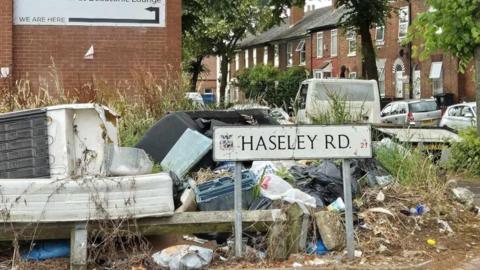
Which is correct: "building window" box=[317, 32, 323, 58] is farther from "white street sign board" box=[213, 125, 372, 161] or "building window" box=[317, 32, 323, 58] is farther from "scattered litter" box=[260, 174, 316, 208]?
"white street sign board" box=[213, 125, 372, 161]

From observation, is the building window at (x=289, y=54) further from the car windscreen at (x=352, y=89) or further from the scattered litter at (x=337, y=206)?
the scattered litter at (x=337, y=206)

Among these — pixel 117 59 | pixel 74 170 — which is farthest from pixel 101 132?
pixel 117 59

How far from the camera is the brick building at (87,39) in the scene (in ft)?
38.9

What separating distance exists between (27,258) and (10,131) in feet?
4.00

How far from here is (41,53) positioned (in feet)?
39.5

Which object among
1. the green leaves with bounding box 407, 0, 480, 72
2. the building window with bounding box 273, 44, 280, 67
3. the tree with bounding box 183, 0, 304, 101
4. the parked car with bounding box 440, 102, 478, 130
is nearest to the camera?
the green leaves with bounding box 407, 0, 480, 72

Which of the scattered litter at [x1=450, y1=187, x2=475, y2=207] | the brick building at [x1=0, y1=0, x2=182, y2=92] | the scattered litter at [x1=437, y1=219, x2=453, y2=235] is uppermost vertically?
the brick building at [x1=0, y1=0, x2=182, y2=92]

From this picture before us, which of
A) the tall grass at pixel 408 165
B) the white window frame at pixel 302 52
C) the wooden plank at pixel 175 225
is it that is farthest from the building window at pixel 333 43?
the wooden plank at pixel 175 225

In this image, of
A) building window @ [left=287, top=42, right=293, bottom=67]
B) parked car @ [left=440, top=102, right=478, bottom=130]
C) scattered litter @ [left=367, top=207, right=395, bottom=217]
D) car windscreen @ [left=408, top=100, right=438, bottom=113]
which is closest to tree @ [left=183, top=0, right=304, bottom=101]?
car windscreen @ [left=408, top=100, right=438, bottom=113]

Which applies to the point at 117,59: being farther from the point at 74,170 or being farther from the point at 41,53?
the point at 74,170

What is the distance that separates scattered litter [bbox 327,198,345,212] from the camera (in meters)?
6.19

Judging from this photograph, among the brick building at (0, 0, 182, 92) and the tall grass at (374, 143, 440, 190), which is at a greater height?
the brick building at (0, 0, 182, 92)

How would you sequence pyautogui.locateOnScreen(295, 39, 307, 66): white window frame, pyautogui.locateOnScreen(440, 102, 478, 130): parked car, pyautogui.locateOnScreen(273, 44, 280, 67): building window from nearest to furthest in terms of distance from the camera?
pyautogui.locateOnScreen(440, 102, 478, 130): parked car
pyautogui.locateOnScreen(295, 39, 307, 66): white window frame
pyautogui.locateOnScreen(273, 44, 280, 67): building window

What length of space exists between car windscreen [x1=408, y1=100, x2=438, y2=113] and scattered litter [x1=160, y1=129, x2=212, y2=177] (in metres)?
21.2
